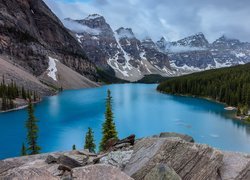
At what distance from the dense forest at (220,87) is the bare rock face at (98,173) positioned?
91859mm

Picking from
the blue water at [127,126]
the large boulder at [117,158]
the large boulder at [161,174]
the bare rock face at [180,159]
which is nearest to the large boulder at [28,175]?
the large boulder at [161,174]

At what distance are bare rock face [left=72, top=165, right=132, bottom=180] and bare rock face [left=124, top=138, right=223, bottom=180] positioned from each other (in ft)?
5.24

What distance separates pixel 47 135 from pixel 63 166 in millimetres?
51893

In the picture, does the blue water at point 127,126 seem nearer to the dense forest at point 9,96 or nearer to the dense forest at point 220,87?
the dense forest at point 9,96

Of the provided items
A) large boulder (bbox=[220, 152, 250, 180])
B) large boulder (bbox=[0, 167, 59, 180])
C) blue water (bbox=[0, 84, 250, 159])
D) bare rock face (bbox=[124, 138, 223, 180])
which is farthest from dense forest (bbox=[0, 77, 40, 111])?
large boulder (bbox=[0, 167, 59, 180])

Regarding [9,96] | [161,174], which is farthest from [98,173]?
[9,96]

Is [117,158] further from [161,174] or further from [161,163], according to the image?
[161,174]

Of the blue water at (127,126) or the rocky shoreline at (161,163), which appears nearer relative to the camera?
the rocky shoreline at (161,163)

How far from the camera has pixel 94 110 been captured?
9562cm

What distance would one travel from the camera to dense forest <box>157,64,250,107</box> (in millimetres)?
109250

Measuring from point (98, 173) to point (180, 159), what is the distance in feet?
13.0

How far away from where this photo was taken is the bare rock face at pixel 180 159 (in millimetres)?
11930

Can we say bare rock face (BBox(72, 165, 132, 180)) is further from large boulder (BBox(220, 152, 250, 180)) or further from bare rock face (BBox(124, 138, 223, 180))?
large boulder (BBox(220, 152, 250, 180))

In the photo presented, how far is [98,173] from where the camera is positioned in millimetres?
9961
